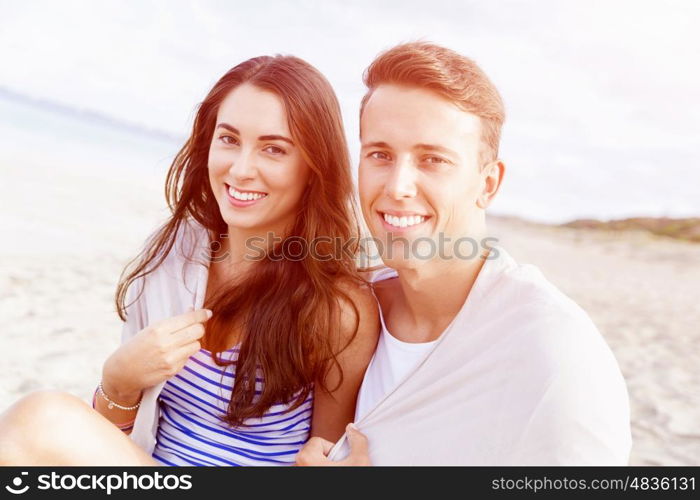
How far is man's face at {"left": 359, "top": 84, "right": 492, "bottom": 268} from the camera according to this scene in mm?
2283

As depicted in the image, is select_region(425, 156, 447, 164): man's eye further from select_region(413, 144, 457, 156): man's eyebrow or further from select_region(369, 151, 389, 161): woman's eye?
select_region(369, 151, 389, 161): woman's eye

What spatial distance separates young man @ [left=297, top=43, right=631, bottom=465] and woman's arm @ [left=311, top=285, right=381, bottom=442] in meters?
0.08

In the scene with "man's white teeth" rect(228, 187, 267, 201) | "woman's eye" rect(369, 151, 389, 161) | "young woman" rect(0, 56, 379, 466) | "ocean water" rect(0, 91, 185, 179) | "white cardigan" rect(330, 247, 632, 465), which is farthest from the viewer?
"ocean water" rect(0, 91, 185, 179)

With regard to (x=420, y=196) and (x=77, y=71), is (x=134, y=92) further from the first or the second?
(x=420, y=196)

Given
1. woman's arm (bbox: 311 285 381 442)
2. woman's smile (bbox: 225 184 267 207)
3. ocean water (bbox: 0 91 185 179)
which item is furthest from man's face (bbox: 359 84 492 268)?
ocean water (bbox: 0 91 185 179)

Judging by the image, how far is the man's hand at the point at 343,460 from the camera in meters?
2.27

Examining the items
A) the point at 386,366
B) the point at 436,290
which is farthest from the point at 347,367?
the point at 436,290

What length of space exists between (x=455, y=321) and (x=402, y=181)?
0.53 m

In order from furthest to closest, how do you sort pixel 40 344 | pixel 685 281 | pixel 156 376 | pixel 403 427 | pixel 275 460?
pixel 685 281 < pixel 40 344 < pixel 275 460 < pixel 156 376 < pixel 403 427

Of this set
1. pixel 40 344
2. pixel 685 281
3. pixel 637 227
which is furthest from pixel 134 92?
pixel 40 344

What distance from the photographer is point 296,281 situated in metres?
2.77

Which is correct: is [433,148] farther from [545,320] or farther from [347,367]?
[347,367]

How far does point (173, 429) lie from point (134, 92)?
105ft

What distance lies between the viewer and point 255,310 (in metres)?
2.72
